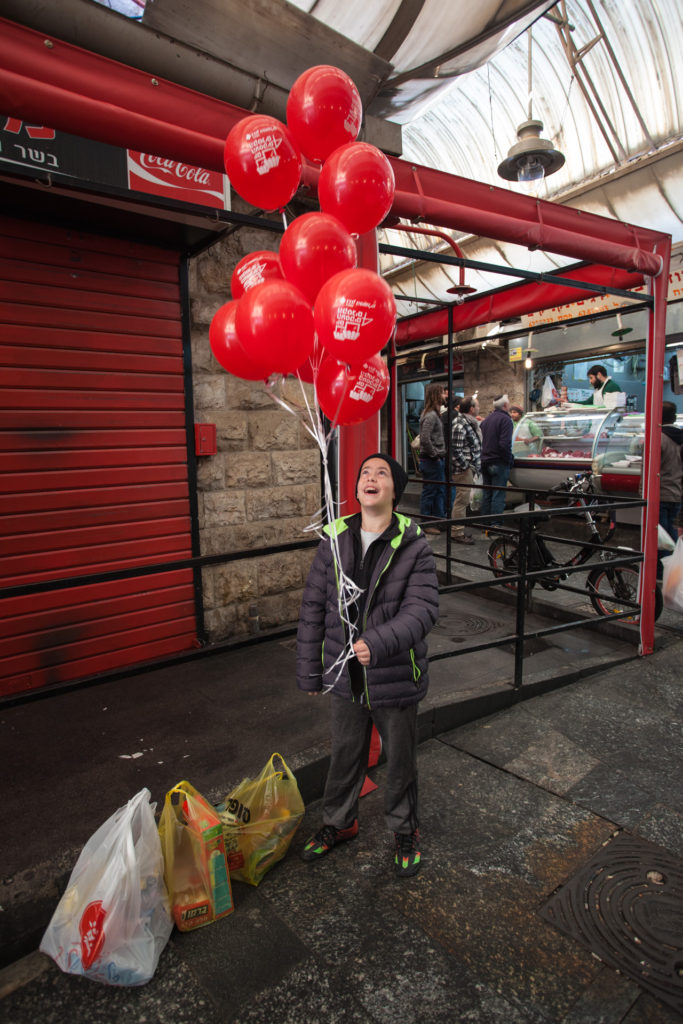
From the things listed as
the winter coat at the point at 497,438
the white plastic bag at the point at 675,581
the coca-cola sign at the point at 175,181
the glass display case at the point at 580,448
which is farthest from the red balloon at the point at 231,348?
the glass display case at the point at 580,448

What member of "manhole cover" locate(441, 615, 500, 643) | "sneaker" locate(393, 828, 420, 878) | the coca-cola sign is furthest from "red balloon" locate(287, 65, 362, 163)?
"manhole cover" locate(441, 615, 500, 643)

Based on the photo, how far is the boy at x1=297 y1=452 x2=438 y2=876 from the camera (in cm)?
231

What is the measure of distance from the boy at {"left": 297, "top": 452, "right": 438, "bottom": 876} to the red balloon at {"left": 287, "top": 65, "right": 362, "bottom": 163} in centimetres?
130

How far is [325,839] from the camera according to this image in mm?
2512

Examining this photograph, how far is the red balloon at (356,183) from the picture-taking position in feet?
6.97

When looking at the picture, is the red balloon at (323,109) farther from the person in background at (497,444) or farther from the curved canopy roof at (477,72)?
the person in background at (497,444)

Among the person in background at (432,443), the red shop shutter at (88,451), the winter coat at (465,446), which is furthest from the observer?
the winter coat at (465,446)

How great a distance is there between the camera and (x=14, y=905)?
206 cm

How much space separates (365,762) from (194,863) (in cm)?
79

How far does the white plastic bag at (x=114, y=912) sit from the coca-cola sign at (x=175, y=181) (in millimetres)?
3457

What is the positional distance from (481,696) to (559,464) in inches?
270

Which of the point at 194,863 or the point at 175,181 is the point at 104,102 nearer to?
the point at 175,181

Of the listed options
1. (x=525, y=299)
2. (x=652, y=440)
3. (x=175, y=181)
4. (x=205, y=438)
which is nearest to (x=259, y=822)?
Result: (x=205, y=438)

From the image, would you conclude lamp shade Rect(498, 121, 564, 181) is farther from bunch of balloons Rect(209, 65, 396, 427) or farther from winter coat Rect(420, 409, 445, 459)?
bunch of balloons Rect(209, 65, 396, 427)
